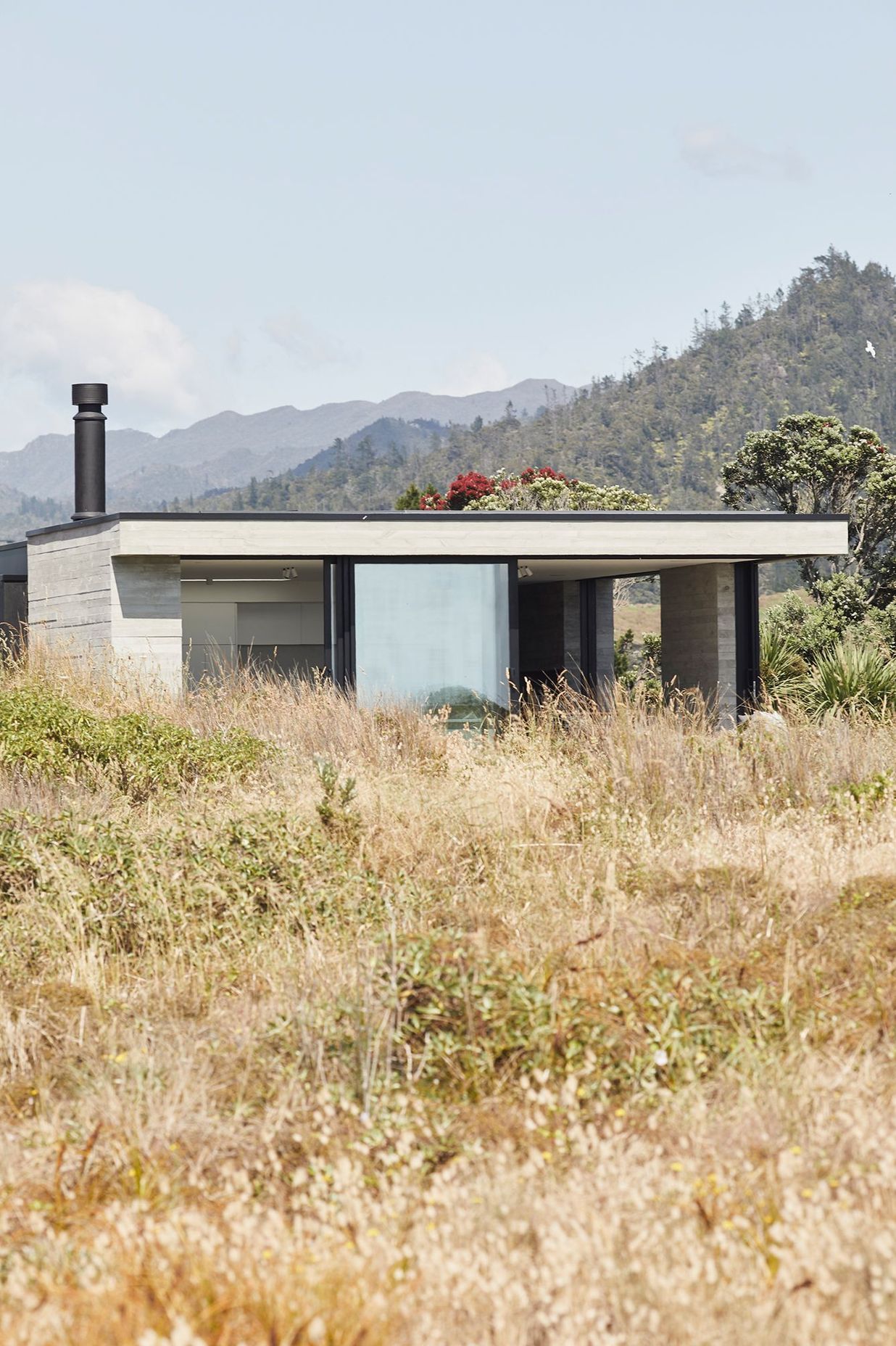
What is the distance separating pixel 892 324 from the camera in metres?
69.9

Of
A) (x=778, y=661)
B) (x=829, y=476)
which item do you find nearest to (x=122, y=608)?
(x=778, y=661)

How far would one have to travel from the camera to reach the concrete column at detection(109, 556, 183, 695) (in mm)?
13273

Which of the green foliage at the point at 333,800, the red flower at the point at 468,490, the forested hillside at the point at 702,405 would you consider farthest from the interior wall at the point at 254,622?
the forested hillside at the point at 702,405

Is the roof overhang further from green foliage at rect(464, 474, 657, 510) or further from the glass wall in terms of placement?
green foliage at rect(464, 474, 657, 510)

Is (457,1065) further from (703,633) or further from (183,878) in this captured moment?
(703,633)

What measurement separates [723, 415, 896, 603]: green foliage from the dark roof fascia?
8.50 meters

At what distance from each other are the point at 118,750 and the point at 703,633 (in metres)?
9.82

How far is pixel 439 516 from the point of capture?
45.1 ft

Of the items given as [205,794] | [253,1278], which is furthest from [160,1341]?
[205,794]

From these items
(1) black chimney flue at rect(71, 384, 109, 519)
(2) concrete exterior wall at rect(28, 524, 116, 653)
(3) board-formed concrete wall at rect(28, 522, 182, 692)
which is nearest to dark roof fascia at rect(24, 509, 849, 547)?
(2) concrete exterior wall at rect(28, 524, 116, 653)

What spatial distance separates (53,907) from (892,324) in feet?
235

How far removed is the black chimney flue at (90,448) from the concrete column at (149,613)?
3.16 metres

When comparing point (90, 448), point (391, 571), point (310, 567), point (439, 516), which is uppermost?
point (90, 448)

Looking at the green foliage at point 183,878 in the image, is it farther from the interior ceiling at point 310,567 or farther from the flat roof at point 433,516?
the interior ceiling at point 310,567
